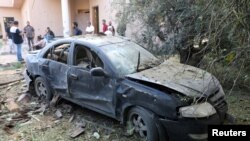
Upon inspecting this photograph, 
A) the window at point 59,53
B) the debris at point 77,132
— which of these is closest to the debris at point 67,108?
the debris at point 77,132

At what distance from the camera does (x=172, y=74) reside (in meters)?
4.69

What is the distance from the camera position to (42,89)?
658cm

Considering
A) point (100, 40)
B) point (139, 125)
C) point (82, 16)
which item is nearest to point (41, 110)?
point (100, 40)

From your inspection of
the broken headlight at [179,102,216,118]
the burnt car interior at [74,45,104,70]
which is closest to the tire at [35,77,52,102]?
the burnt car interior at [74,45,104,70]

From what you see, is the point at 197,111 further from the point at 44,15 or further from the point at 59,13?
the point at 59,13

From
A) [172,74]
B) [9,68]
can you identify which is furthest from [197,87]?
[9,68]

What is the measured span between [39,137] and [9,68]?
672 cm

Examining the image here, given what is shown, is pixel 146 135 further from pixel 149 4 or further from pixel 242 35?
pixel 149 4

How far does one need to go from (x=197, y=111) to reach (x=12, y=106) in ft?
14.1

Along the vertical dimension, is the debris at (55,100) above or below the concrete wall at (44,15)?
below

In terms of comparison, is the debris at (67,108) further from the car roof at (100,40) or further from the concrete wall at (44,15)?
the concrete wall at (44,15)

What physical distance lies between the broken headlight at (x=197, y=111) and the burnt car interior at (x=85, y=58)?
1848 mm

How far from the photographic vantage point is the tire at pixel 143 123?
4.11 meters

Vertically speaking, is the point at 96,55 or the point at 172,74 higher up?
the point at 96,55
